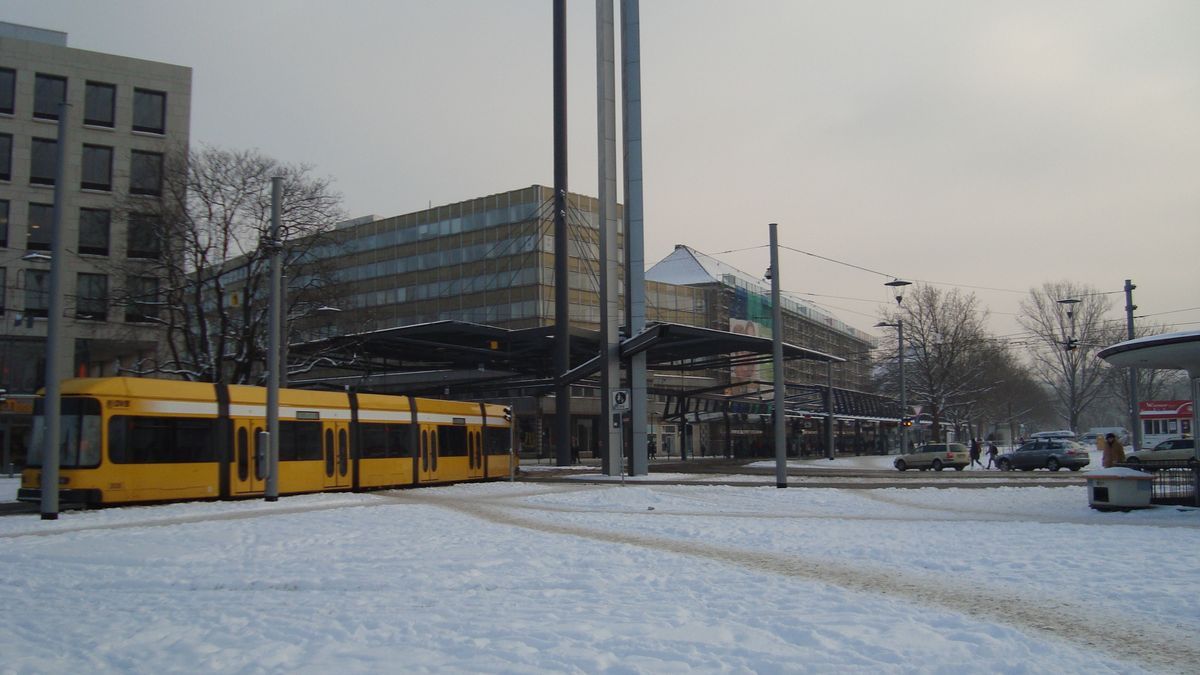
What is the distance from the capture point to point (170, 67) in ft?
161

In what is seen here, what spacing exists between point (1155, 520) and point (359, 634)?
51.2 feet

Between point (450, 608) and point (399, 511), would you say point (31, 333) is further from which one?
point (450, 608)

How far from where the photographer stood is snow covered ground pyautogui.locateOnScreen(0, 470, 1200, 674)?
23.0 feet

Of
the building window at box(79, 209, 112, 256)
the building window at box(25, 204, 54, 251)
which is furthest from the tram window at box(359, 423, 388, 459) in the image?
the building window at box(25, 204, 54, 251)

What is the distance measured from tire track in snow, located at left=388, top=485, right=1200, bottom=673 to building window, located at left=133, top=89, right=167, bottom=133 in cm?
4253

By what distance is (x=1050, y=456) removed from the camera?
42.4m

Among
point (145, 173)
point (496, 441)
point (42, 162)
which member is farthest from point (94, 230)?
point (496, 441)

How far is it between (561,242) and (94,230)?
2177 cm

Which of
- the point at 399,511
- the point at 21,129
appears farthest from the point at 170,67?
the point at 399,511

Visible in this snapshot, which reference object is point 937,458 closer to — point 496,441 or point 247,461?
point 496,441

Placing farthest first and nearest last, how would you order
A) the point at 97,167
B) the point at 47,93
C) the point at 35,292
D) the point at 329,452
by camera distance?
the point at 97,167 < the point at 47,93 < the point at 35,292 < the point at 329,452

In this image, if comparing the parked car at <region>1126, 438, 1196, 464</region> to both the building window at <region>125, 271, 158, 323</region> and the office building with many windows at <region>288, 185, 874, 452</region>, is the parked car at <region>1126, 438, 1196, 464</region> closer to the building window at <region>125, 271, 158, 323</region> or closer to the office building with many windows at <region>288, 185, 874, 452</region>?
the office building with many windows at <region>288, 185, 874, 452</region>

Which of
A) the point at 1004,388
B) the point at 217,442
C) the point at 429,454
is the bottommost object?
the point at 429,454

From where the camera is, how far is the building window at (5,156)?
4512 centimetres
